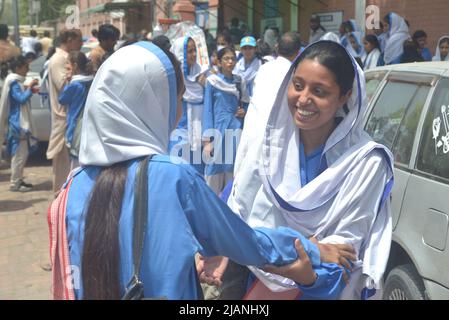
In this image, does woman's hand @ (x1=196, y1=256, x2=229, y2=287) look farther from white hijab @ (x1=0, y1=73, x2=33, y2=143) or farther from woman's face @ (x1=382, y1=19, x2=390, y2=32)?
woman's face @ (x1=382, y1=19, x2=390, y2=32)

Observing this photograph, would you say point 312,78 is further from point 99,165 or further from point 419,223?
point 419,223

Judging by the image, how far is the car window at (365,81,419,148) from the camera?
369cm

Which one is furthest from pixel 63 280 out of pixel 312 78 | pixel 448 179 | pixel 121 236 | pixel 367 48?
pixel 367 48

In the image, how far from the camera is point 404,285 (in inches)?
130

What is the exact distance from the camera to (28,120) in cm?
782

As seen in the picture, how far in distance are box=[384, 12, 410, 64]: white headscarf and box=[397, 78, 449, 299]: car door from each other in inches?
239

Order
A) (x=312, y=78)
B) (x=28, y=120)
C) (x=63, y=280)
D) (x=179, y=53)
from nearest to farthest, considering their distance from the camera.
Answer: (x=63, y=280) → (x=312, y=78) → (x=179, y=53) → (x=28, y=120)

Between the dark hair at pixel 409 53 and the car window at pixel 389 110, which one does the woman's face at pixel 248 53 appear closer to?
the dark hair at pixel 409 53

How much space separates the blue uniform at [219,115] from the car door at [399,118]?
2.46m

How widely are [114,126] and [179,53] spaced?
4.95m

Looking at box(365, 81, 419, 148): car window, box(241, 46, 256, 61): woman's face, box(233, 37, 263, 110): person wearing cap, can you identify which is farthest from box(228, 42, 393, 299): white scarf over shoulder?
box(241, 46, 256, 61): woman's face

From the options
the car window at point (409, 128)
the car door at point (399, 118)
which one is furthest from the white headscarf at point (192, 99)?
the car window at point (409, 128)

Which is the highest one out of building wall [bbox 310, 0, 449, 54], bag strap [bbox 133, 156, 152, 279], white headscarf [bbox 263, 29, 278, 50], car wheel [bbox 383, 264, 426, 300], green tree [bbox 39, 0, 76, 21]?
green tree [bbox 39, 0, 76, 21]

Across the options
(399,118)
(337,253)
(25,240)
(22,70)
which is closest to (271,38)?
(22,70)
